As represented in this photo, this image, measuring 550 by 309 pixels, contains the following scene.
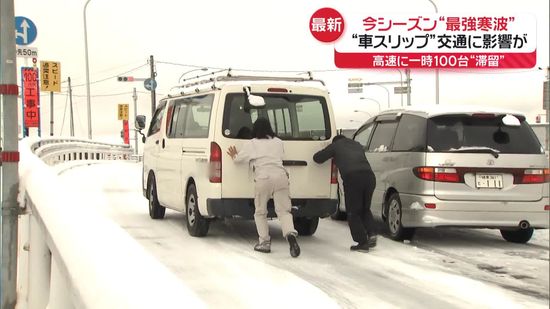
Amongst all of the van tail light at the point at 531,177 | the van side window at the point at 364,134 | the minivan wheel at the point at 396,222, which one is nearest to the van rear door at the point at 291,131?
the minivan wheel at the point at 396,222

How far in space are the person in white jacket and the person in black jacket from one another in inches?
30.6

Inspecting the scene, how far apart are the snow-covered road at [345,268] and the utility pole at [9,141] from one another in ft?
2.04

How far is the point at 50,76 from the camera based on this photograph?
2858 centimetres

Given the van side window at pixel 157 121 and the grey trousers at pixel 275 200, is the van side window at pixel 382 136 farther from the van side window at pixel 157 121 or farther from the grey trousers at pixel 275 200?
the van side window at pixel 157 121

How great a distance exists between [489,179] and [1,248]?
19.2 ft

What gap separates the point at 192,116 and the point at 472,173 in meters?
3.95

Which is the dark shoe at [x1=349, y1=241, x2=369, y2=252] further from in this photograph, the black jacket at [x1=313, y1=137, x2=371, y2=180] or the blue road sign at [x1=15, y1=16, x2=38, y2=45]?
the blue road sign at [x1=15, y1=16, x2=38, y2=45]

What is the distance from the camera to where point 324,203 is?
8.09 metres

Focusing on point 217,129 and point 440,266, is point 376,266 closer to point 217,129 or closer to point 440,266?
point 440,266

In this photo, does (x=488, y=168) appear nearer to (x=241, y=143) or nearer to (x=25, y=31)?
(x=241, y=143)

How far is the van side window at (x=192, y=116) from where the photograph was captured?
8047 millimetres

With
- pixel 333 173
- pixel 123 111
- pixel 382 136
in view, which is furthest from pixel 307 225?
pixel 123 111

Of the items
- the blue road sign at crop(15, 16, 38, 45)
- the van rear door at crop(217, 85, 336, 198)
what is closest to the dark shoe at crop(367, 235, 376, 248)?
the van rear door at crop(217, 85, 336, 198)

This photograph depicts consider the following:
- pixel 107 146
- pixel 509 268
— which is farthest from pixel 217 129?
pixel 107 146
